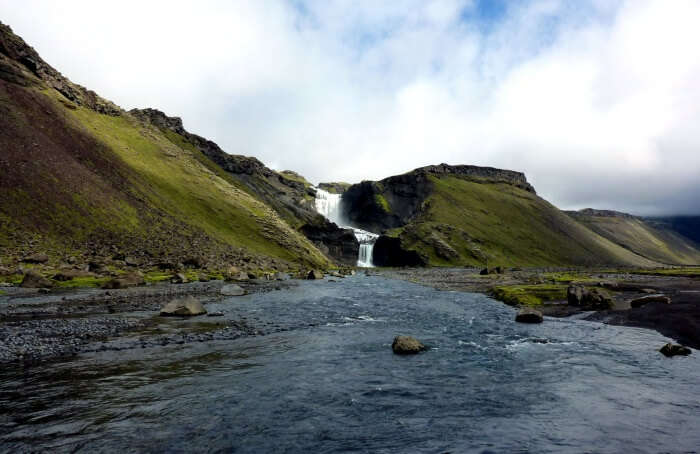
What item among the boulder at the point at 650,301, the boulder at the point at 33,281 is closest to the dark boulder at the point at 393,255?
the boulder at the point at 650,301

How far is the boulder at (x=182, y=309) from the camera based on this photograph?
113 ft

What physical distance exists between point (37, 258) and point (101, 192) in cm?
3536

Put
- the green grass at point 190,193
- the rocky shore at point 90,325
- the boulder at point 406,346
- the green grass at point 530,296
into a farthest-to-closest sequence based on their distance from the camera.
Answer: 1. the green grass at point 190,193
2. the green grass at point 530,296
3. the boulder at point 406,346
4. the rocky shore at point 90,325

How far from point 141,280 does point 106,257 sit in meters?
16.7

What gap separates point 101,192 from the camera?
8981cm

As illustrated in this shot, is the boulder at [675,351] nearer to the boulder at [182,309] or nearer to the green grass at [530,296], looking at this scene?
the green grass at [530,296]

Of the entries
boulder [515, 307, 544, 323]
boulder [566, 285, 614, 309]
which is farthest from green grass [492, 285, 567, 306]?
boulder [515, 307, 544, 323]

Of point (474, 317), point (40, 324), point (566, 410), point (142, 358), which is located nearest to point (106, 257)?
point (40, 324)

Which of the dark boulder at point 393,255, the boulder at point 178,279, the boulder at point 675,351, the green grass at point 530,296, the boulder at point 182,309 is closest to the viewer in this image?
the boulder at point 675,351

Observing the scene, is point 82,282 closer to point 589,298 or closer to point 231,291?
point 231,291

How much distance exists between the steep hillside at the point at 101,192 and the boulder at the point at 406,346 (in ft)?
202

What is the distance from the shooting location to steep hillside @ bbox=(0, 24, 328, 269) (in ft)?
232

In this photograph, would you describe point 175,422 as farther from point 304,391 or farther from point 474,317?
point 474,317

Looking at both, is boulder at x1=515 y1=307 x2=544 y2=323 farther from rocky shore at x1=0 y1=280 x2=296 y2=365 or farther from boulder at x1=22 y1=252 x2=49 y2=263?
boulder at x1=22 y1=252 x2=49 y2=263
